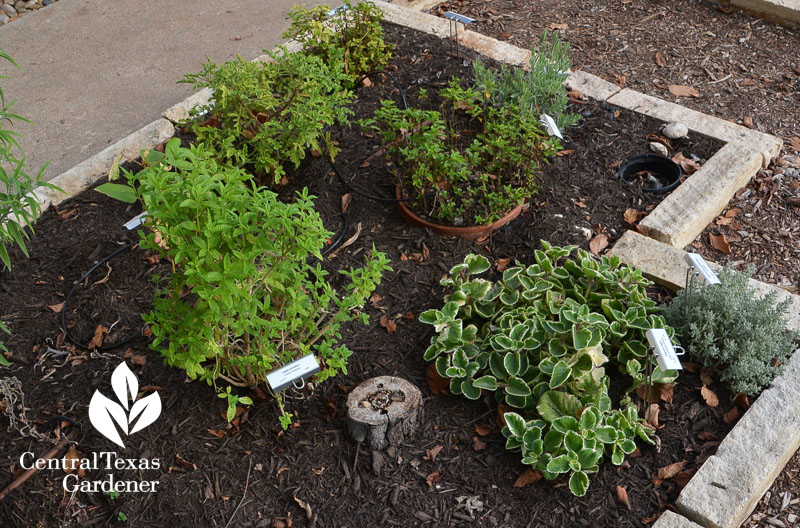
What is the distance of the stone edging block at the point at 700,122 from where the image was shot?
4.38 m

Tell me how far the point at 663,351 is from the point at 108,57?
4710 millimetres

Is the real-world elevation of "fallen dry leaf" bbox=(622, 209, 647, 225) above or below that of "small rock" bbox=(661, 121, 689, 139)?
below

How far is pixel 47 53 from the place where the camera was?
5.65 metres

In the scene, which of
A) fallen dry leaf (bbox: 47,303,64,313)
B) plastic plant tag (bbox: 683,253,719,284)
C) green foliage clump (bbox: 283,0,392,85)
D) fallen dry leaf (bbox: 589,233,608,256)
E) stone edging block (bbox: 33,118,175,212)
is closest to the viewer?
plastic plant tag (bbox: 683,253,719,284)

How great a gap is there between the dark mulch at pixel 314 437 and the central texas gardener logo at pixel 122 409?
0.04 metres

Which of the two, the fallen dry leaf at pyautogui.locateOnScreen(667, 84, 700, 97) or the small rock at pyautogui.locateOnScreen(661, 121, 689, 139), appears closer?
the small rock at pyautogui.locateOnScreen(661, 121, 689, 139)

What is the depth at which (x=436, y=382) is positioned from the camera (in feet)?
10.2

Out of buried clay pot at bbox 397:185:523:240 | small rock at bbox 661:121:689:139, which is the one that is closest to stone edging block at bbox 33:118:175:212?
buried clay pot at bbox 397:185:523:240

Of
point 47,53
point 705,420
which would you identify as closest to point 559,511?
point 705,420

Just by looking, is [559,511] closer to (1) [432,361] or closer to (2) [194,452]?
(1) [432,361]

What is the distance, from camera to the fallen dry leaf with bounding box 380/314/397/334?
3335 mm

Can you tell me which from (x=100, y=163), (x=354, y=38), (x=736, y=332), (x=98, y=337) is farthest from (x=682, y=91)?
(x=98, y=337)

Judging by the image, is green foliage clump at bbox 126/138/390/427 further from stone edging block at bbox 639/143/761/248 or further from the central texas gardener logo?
stone edging block at bbox 639/143/761/248

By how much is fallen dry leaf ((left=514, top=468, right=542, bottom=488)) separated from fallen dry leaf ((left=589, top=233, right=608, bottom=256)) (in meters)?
1.33
